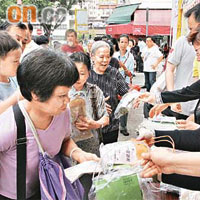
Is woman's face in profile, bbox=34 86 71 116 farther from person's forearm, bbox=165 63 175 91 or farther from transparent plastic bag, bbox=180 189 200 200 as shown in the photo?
person's forearm, bbox=165 63 175 91

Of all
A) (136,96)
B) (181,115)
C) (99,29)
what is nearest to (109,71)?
(136,96)

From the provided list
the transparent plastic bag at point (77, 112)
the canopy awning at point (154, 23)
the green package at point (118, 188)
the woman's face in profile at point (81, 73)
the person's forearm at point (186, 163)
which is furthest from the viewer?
the canopy awning at point (154, 23)

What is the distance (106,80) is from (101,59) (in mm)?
224

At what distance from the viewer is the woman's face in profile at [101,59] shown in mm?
2469

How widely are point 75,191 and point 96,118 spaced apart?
90cm

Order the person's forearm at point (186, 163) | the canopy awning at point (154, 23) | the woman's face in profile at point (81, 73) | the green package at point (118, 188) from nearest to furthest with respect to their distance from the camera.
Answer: the person's forearm at point (186, 163), the green package at point (118, 188), the woman's face in profile at point (81, 73), the canopy awning at point (154, 23)

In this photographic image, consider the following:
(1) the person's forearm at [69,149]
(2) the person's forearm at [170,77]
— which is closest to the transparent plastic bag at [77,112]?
(1) the person's forearm at [69,149]

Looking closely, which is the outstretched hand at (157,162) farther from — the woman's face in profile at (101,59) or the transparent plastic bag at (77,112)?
the woman's face in profile at (101,59)

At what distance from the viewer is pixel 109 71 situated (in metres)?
2.61

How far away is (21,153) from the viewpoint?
1082 mm

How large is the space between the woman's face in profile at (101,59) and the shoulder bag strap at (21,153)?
4.86 feet

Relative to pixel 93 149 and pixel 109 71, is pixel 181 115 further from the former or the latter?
pixel 93 149

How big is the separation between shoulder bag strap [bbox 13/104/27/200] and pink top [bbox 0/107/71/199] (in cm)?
2

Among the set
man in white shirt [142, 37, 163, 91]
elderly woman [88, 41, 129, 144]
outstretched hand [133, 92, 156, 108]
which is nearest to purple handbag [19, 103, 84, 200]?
outstretched hand [133, 92, 156, 108]
